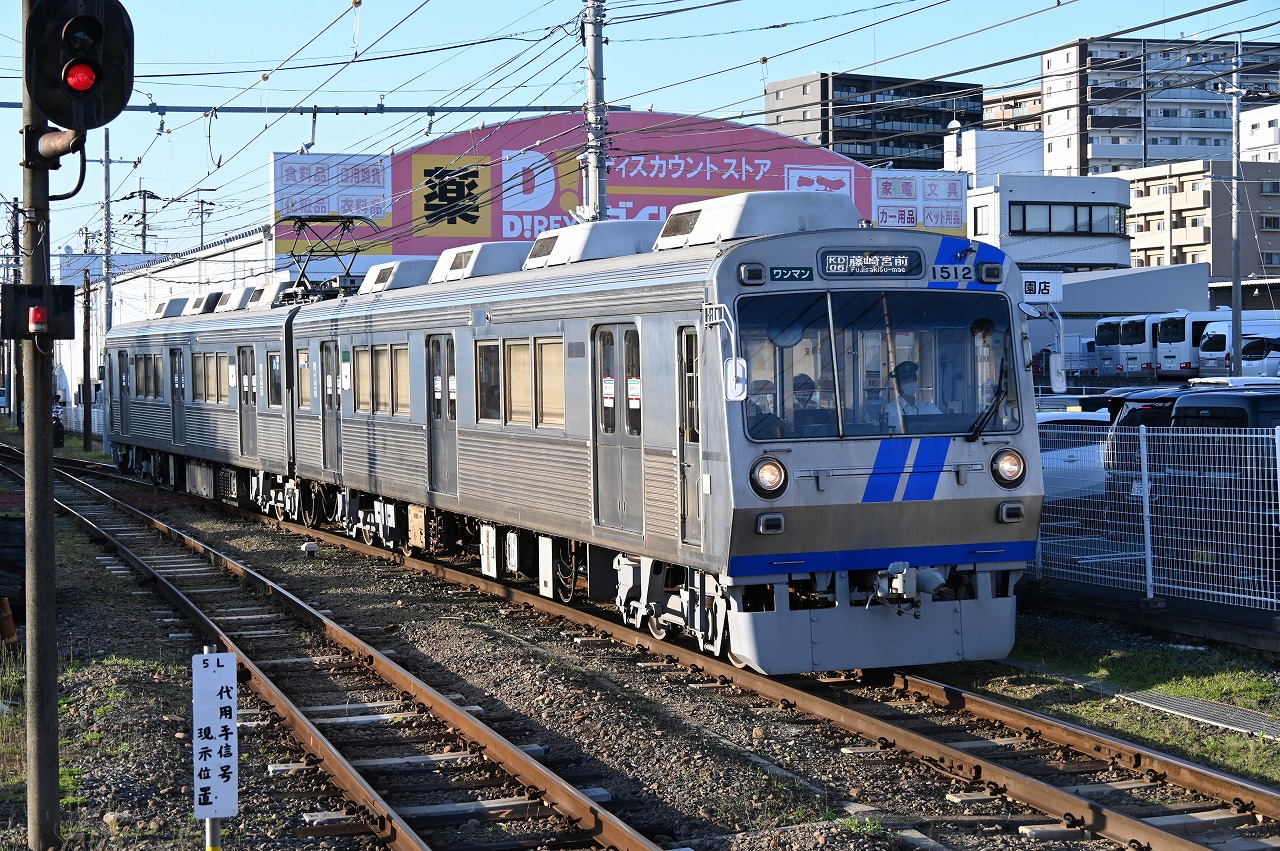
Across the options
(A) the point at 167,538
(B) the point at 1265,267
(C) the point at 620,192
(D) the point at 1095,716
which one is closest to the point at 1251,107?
(B) the point at 1265,267

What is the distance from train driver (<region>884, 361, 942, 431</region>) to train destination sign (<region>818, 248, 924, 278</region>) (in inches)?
22.5

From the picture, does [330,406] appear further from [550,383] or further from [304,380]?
[550,383]

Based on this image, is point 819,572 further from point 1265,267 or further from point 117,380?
point 1265,267

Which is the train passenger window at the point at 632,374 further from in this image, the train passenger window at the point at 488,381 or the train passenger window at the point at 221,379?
the train passenger window at the point at 221,379

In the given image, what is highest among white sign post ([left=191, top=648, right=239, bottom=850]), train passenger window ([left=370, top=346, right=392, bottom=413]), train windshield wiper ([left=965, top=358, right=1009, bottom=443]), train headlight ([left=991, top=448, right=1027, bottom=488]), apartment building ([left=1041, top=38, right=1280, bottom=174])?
apartment building ([left=1041, top=38, right=1280, bottom=174])

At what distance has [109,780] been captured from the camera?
739cm

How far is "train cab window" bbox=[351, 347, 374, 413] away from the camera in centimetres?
1630

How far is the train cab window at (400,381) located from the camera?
15.1 meters

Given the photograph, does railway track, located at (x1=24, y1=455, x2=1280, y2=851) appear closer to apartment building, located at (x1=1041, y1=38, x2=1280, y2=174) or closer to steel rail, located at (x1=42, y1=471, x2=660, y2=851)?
steel rail, located at (x1=42, y1=471, x2=660, y2=851)

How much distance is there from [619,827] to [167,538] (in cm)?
1464

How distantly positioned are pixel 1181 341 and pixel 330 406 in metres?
38.6

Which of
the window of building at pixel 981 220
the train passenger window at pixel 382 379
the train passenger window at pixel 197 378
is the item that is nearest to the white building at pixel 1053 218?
the window of building at pixel 981 220

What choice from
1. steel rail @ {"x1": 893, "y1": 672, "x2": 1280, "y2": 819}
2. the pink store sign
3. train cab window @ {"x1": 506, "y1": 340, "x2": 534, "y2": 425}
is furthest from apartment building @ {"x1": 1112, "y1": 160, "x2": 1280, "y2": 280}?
steel rail @ {"x1": 893, "y1": 672, "x2": 1280, "y2": 819}

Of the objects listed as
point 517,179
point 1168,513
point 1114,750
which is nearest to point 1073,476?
point 1168,513
